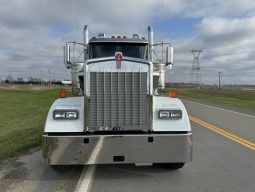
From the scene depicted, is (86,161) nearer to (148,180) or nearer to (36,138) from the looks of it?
(148,180)

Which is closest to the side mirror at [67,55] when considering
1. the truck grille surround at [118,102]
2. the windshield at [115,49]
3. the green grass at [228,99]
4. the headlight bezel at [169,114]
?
the windshield at [115,49]

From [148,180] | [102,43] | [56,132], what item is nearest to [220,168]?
[148,180]

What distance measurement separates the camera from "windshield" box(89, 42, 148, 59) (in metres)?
8.98

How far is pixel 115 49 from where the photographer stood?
8.98 metres

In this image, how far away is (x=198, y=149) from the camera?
367 inches

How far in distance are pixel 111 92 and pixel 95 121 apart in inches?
22.8

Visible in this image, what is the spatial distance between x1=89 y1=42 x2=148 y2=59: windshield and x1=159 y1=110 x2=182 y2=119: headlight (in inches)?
120

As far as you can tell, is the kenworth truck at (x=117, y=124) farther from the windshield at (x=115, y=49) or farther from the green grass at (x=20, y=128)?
the green grass at (x=20, y=128)

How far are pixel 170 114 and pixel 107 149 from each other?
4.24ft

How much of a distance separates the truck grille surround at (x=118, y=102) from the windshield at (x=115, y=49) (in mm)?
2836

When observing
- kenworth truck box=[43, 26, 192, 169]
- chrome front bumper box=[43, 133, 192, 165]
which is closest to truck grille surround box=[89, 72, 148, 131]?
kenworth truck box=[43, 26, 192, 169]

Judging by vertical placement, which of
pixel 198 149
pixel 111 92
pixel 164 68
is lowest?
pixel 198 149

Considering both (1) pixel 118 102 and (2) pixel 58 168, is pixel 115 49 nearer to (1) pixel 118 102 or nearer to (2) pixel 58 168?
(1) pixel 118 102

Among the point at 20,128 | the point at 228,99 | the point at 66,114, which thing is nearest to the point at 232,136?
the point at 66,114
